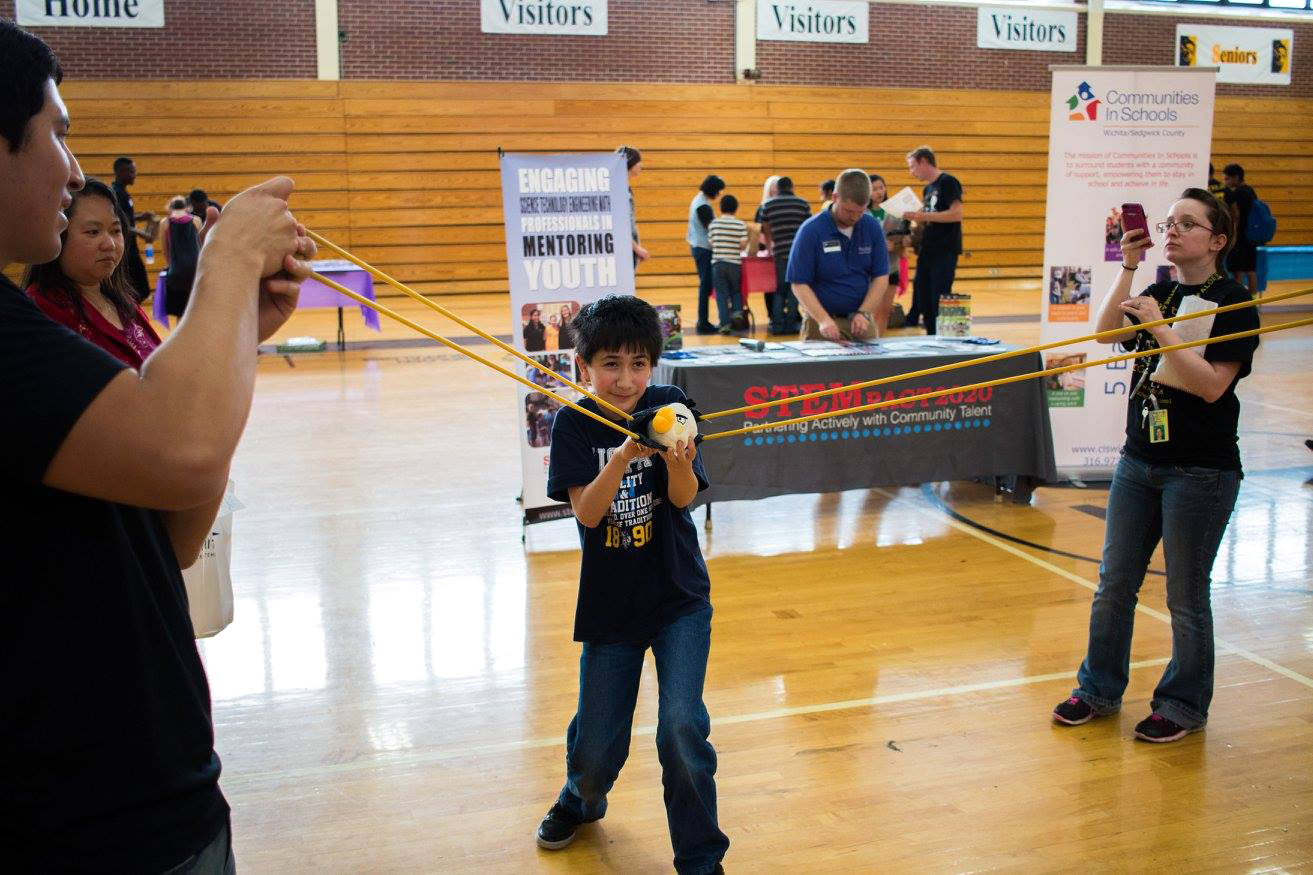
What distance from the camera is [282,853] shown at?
288 centimetres

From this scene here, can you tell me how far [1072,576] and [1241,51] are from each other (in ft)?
60.3

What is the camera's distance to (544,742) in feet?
11.5

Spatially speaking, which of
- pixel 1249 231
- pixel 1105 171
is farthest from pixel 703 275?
pixel 1249 231

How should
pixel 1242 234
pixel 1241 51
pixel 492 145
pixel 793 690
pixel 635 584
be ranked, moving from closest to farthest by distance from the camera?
pixel 635 584 < pixel 793 690 < pixel 1242 234 < pixel 492 145 < pixel 1241 51

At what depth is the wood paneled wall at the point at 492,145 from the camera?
1600 centimetres

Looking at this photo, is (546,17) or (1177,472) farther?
(546,17)

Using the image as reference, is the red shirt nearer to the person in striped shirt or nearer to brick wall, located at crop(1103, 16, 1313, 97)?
the person in striped shirt

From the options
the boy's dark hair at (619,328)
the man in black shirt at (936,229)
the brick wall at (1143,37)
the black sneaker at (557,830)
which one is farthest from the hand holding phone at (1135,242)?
the brick wall at (1143,37)

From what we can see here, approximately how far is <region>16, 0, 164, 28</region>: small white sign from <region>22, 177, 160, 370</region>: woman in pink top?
1445 cm

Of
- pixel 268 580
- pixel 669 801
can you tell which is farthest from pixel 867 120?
pixel 669 801

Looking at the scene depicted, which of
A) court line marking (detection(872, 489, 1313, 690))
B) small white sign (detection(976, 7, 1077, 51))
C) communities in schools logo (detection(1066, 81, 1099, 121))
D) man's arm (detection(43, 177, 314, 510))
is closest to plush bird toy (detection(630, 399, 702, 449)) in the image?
man's arm (detection(43, 177, 314, 510))

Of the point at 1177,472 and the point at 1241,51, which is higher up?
the point at 1241,51

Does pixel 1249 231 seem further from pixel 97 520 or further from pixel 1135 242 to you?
pixel 97 520

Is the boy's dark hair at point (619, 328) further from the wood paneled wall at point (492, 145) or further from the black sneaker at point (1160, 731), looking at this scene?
the wood paneled wall at point (492, 145)
